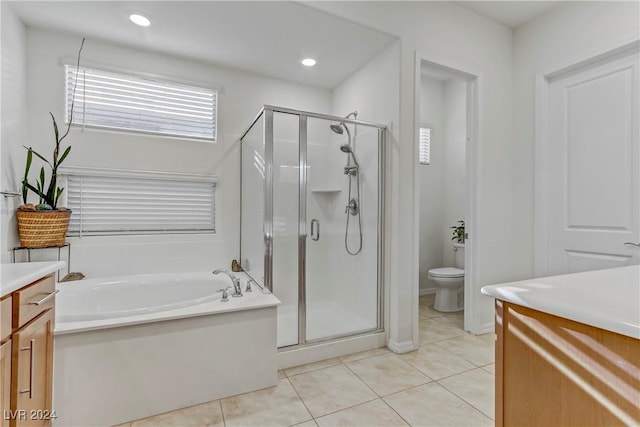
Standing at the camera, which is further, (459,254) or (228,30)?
(459,254)

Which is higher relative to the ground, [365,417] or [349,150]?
[349,150]

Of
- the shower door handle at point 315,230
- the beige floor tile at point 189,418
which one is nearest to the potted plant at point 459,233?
the shower door handle at point 315,230

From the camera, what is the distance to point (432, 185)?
13.7ft

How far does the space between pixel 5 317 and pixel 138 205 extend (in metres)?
1.88

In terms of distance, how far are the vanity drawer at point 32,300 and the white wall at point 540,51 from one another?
11.2 feet

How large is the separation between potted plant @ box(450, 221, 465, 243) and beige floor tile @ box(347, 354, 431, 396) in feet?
6.55

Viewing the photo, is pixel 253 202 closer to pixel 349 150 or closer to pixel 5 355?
pixel 349 150

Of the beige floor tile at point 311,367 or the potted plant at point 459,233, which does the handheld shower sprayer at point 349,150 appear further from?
the potted plant at point 459,233

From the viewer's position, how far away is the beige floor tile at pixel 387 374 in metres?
1.94

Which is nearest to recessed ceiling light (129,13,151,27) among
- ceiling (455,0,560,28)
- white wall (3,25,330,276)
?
white wall (3,25,330,276)

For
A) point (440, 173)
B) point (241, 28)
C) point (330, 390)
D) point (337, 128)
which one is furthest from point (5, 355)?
point (440, 173)

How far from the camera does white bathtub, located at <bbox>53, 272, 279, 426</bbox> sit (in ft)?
5.08

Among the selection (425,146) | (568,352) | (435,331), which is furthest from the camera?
(425,146)

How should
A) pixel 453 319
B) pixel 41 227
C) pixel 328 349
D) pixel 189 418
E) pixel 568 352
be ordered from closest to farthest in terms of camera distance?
pixel 568 352 → pixel 189 418 → pixel 41 227 → pixel 328 349 → pixel 453 319
